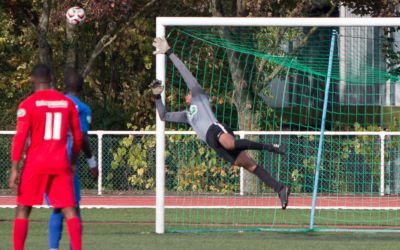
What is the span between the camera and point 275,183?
13680mm

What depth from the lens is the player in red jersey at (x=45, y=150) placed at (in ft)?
32.2

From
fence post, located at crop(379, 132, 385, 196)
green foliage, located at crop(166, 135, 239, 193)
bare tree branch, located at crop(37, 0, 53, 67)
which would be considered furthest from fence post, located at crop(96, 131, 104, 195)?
fence post, located at crop(379, 132, 385, 196)

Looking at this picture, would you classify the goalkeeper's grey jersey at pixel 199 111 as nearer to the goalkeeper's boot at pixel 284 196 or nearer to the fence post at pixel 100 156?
the goalkeeper's boot at pixel 284 196

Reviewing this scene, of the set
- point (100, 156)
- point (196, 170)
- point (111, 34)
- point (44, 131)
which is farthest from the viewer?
point (111, 34)

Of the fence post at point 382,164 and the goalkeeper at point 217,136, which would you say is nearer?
the goalkeeper at point 217,136

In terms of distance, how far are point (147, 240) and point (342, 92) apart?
8908mm

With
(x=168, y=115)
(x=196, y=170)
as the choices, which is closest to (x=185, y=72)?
(x=168, y=115)

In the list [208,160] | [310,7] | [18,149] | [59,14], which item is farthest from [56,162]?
[310,7]

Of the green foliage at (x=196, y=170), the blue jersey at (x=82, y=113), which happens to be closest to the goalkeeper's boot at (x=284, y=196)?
the blue jersey at (x=82, y=113)

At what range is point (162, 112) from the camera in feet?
46.9

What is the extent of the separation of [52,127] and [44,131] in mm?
75

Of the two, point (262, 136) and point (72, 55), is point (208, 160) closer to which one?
point (262, 136)

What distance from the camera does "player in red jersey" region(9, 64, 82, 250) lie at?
982 cm

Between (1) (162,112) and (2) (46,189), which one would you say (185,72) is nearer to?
(1) (162,112)
